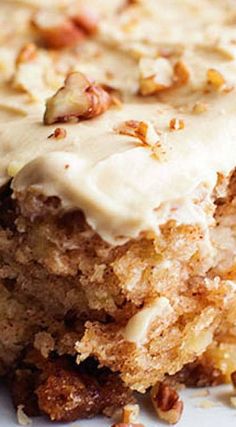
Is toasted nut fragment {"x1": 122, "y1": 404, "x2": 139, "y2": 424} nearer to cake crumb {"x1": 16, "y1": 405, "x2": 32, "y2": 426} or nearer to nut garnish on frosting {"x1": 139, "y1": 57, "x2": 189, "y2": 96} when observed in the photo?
cake crumb {"x1": 16, "y1": 405, "x2": 32, "y2": 426}

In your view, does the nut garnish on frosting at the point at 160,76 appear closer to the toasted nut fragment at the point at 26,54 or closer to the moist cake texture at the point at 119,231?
the moist cake texture at the point at 119,231

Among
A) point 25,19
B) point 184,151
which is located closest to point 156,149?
point 184,151

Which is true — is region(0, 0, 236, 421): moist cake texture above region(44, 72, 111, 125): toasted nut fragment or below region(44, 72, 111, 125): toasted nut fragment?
below

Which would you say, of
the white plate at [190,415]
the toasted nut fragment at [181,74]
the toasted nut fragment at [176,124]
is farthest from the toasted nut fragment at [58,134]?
the white plate at [190,415]

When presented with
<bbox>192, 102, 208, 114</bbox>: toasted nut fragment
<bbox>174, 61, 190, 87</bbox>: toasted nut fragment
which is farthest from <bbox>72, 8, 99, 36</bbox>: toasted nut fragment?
<bbox>192, 102, 208, 114</bbox>: toasted nut fragment

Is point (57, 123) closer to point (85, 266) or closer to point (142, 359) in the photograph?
point (85, 266)

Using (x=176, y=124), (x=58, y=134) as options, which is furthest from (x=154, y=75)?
(x=58, y=134)

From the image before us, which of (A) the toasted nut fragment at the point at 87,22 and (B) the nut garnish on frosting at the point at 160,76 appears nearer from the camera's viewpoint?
(B) the nut garnish on frosting at the point at 160,76
